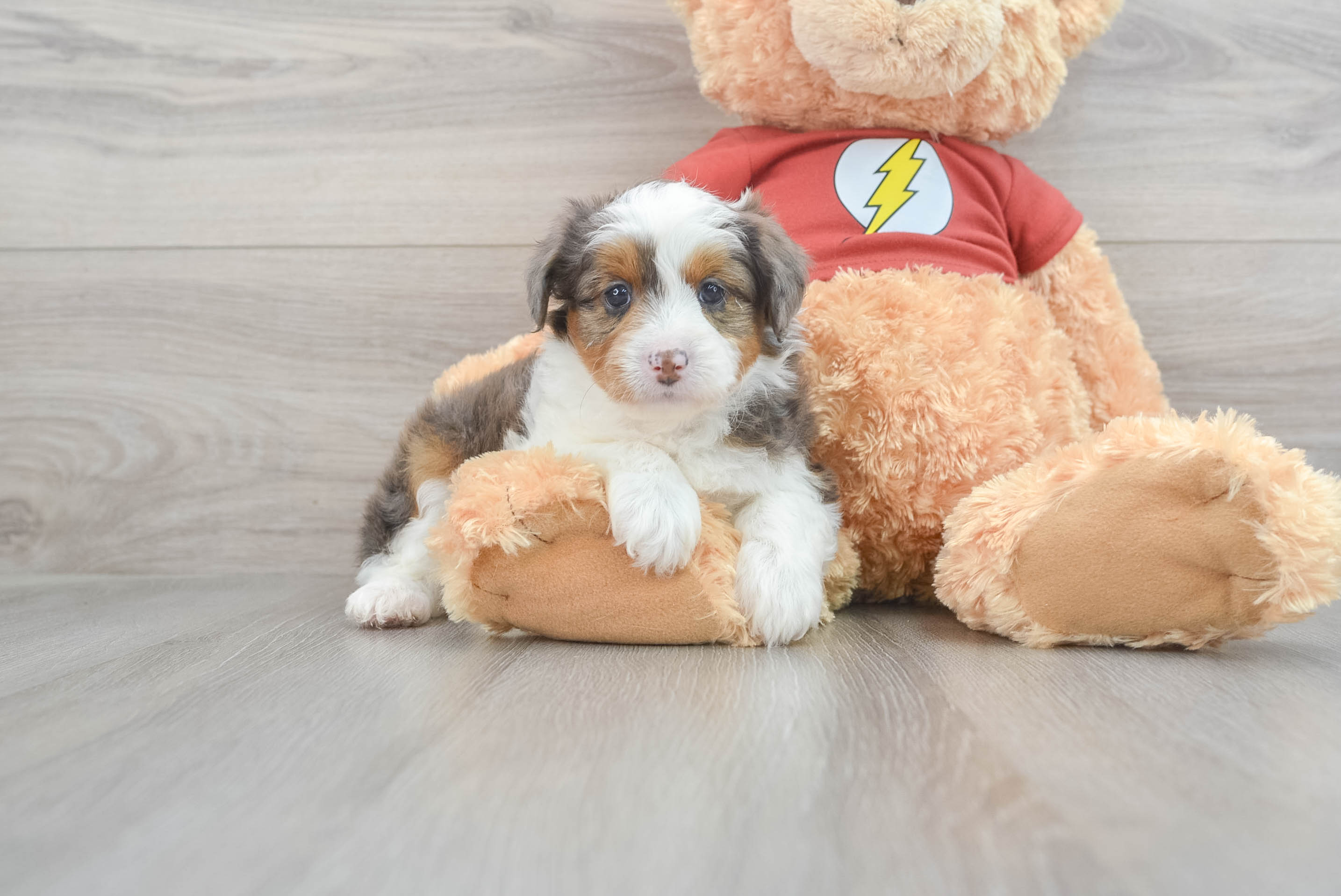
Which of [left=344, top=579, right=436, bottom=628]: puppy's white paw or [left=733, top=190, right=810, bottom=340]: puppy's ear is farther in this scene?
[left=344, top=579, right=436, bottom=628]: puppy's white paw

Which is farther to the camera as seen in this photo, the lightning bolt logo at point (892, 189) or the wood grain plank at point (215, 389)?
the wood grain plank at point (215, 389)

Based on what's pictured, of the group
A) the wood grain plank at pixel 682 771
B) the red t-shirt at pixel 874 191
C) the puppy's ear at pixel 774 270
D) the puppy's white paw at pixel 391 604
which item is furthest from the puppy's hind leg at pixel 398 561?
the red t-shirt at pixel 874 191

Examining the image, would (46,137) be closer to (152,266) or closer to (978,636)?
(152,266)

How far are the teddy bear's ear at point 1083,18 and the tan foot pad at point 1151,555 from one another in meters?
1.01

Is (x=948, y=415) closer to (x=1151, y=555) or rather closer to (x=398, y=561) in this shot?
(x=1151, y=555)

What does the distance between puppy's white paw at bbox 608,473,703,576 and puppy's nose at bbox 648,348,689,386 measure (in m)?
0.17

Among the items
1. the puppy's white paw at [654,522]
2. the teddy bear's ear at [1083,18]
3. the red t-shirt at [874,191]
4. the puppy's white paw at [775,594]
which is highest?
the teddy bear's ear at [1083,18]

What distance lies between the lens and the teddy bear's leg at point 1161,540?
135cm

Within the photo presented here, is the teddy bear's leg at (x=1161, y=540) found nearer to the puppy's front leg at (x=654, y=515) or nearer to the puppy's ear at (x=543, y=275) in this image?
the puppy's front leg at (x=654, y=515)

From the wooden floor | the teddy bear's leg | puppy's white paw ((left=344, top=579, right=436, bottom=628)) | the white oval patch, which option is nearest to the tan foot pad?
the teddy bear's leg

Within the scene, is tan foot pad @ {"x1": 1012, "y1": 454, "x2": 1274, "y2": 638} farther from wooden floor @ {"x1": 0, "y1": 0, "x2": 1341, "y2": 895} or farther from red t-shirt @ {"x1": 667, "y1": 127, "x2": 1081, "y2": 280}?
red t-shirt @ {"x1": 667, "y1": 127, "x2": 1081, "y2": 280}

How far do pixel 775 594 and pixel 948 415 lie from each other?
0.51 metres

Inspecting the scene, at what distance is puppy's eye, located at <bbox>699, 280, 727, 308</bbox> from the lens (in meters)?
1.58

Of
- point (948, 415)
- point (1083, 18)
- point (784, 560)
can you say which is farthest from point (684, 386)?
point (1083, 18)
